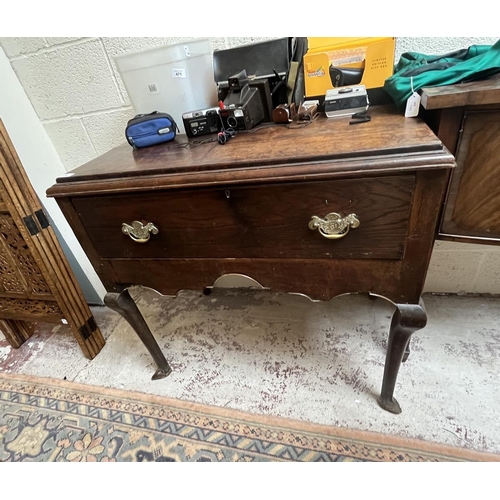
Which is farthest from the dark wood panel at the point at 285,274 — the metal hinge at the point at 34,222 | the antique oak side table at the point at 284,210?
the metal hinge at the point at 34,222

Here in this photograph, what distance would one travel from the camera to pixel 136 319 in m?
0.90

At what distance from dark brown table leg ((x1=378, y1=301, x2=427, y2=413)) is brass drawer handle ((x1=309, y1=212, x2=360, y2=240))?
219 millimetres

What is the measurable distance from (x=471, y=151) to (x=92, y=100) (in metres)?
1.20

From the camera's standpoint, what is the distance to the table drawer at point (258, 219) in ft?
1.74

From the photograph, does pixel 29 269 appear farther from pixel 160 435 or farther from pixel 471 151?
pixel 471 151

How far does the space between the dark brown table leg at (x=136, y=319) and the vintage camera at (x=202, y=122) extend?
1.62ft

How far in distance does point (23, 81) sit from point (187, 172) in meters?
1.02

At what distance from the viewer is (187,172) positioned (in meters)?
0.59

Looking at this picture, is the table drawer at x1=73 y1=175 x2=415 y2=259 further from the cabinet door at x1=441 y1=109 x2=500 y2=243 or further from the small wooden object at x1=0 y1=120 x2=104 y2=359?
the small wooden object at x1=0 y1=120 x2=104 y2=359

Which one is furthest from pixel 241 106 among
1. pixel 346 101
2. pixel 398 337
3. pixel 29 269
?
pixel 29 269

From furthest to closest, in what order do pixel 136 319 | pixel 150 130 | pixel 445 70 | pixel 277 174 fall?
pixel 136 319
pixel 150 130
pixel 445 70
pixel 277 174

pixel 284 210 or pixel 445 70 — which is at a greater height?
pixel 445 70
